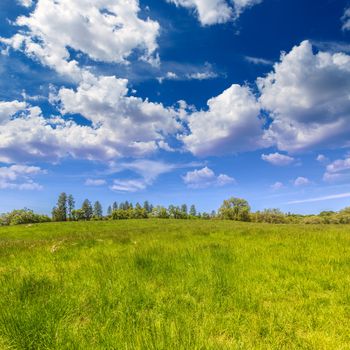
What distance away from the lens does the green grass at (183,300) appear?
142 inches

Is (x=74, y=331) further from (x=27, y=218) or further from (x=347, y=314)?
(x=27, y=218)

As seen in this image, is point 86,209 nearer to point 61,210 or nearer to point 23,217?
point 61,210

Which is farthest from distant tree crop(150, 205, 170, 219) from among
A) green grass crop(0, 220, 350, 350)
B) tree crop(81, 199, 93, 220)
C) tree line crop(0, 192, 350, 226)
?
green grass crop(0, 220, 350, 350)

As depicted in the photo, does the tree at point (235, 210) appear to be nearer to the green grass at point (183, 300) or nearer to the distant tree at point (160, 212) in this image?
the distant tree at point (160, 212)

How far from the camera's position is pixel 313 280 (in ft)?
20.2

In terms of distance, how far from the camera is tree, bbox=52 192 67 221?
147 m

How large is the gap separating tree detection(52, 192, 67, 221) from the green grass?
152 m

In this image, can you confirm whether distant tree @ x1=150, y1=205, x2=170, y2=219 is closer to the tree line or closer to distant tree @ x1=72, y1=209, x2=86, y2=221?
the tree line

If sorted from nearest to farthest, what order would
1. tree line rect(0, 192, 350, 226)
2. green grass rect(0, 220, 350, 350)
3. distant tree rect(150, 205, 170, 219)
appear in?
1. green grass rect(0, 220, 350, 350)
2. tree line rect(0, 192, 350, 226)
3. distant tree rect(150, 205, 170, 219)

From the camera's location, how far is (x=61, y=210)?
153 m

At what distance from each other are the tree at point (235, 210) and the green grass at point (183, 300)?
120 metres

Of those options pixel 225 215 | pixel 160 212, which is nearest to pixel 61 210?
pixel 160 212

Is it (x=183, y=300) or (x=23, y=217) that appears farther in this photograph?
(x=23, y=217)

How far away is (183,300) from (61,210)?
537 ft
